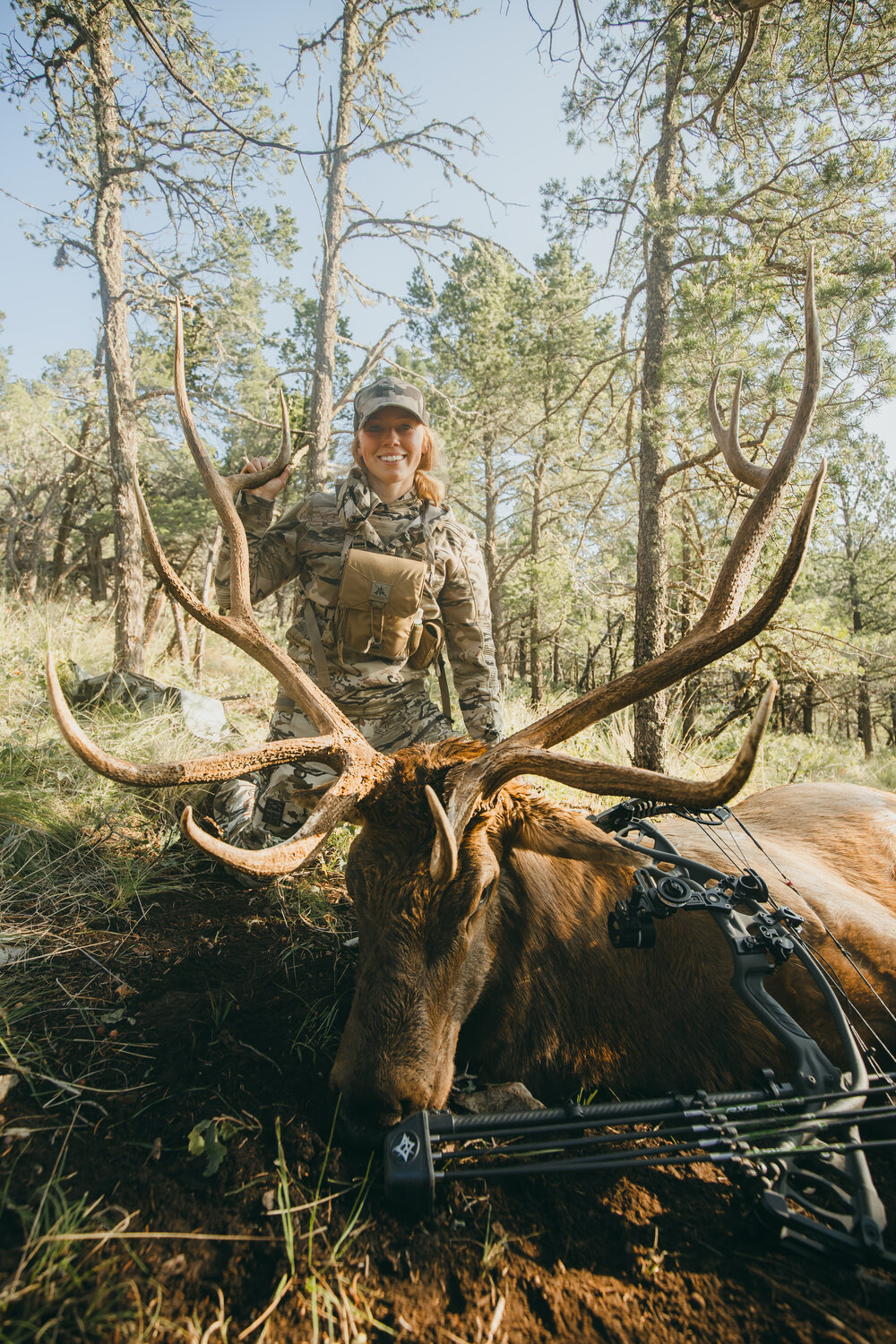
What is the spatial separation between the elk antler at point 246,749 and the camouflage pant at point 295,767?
3.67 feet

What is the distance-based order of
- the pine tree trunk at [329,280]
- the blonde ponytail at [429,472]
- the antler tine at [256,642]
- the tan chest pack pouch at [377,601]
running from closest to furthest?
the antler tine at [256,642], the tan chest pack pouch at [377,601], the blonde ponytail at [429,472], the pine tree trunk at [329,280]

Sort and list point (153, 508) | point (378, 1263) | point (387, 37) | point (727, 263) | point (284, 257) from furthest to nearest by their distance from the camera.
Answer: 1. point (153, 508)
2. point (284, 257)
3. point (387, 37)
4. point (727, 263)
5. point (378, 1263)

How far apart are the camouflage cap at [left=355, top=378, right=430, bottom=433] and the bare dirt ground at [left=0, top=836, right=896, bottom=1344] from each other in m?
3.57

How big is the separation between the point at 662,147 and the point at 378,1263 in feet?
31.9

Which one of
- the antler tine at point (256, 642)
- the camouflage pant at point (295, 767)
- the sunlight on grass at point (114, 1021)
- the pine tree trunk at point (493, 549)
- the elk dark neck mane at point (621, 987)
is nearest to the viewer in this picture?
the sunlight on grass at point (114, 1021)

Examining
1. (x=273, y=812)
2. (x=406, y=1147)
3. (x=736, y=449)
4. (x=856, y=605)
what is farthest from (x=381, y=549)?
→ (x=856, y=605)

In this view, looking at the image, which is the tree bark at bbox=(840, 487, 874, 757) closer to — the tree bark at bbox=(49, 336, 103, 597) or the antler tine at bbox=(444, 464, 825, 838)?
the tree bark at bbox=(49, 336, 103, 597)

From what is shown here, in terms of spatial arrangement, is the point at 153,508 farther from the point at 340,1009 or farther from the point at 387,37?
the point at 340,1009

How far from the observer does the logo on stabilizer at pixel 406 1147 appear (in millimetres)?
1630

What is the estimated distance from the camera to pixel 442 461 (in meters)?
4.83

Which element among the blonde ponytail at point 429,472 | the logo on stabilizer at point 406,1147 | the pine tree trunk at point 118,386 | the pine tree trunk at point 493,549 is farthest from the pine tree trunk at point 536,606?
the logo on stabilizer at point 406,1147

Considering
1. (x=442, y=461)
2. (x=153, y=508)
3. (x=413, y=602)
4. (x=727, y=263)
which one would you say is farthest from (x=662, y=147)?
(x=153, y=508)

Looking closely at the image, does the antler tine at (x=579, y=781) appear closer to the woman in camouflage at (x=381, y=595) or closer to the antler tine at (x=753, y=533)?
the antler tine at (x=753, y=533)

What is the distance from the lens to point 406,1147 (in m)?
1.65
